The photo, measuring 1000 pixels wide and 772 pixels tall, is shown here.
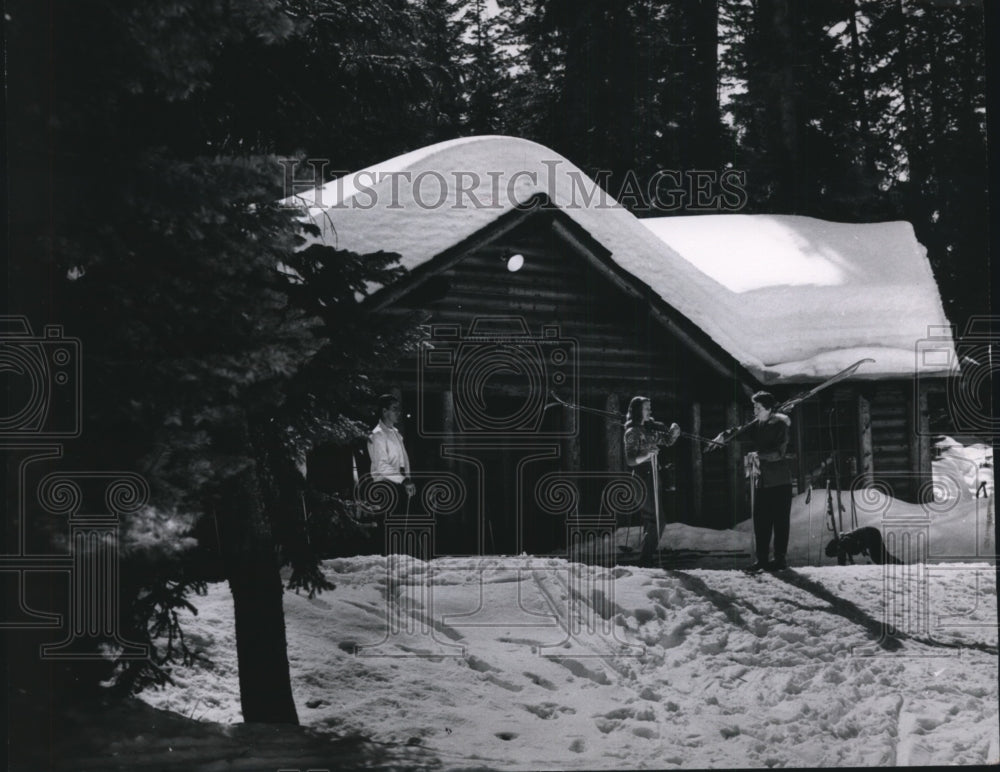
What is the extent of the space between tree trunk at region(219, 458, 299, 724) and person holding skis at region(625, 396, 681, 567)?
2721 mm

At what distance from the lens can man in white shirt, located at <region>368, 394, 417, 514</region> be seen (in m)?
6.82

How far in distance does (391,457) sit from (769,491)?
10.4ft

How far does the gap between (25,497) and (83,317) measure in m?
0.96

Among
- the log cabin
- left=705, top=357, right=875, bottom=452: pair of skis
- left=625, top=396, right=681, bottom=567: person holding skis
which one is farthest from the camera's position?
left=705, top=357, right=875, bottom=452: pair of skis

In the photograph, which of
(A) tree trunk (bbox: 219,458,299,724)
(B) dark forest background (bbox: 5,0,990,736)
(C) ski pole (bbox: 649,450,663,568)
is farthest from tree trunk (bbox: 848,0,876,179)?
(A) tree trunk (bbox: 219,458,299,724)

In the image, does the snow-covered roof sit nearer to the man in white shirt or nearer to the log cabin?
the log cabin

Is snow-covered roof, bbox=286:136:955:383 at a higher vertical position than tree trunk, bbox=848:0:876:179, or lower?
lower

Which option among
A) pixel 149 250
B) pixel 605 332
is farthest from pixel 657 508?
pixel 149 250

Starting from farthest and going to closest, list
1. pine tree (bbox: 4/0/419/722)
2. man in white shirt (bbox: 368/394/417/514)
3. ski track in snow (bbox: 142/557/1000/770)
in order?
man in white shirt (bbox: 368/394/417/514) < ski track in snow (bbox: 142/557/1000/770) < pine tree (bbox: 4/0/419/722)

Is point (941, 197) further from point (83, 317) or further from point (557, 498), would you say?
point (83, 317)

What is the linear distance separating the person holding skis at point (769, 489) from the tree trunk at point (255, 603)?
3818mm

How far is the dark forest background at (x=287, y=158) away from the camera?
195 inches

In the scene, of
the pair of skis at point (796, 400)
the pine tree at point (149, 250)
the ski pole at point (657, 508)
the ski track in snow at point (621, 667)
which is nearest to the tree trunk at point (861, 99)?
the pair of skis at point (796, 400)

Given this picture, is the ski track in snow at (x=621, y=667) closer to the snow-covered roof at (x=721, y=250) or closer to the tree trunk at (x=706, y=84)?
the snow-covered roof at (x=721, y=250)
